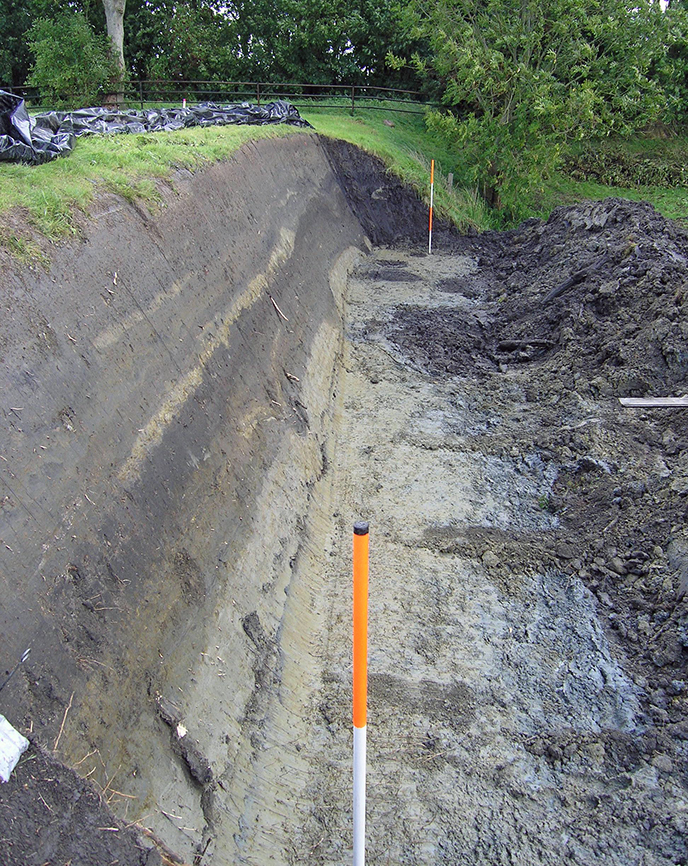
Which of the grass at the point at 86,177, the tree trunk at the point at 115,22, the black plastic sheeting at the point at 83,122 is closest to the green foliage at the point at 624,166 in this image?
the black plastic sheeting at the point at 83,122

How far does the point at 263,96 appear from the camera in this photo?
79.6 feet

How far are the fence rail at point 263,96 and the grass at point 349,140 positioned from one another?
39 centimetres

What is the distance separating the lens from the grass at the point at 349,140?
481cm

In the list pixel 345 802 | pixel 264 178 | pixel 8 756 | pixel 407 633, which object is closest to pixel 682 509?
pixel 407 633

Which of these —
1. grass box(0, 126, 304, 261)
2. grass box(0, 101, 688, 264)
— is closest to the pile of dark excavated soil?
grass box(0, 101, 688, 264)

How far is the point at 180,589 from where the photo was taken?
431 centimetres

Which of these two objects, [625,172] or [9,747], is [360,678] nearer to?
[9,747]

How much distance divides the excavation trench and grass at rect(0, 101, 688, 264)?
0.90 feet

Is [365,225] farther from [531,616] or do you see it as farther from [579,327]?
[531,616]

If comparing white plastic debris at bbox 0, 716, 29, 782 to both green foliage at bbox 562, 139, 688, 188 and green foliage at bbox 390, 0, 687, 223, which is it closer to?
green foliage at bbox 390, 0, 687, 223

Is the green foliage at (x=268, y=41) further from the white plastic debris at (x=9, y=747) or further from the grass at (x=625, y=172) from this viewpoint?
the white plastic debris at (x=9, y=747)

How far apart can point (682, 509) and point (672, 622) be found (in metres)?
1.32

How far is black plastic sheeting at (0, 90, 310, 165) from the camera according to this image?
584 centimetres

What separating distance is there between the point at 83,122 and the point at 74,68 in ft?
45.7
